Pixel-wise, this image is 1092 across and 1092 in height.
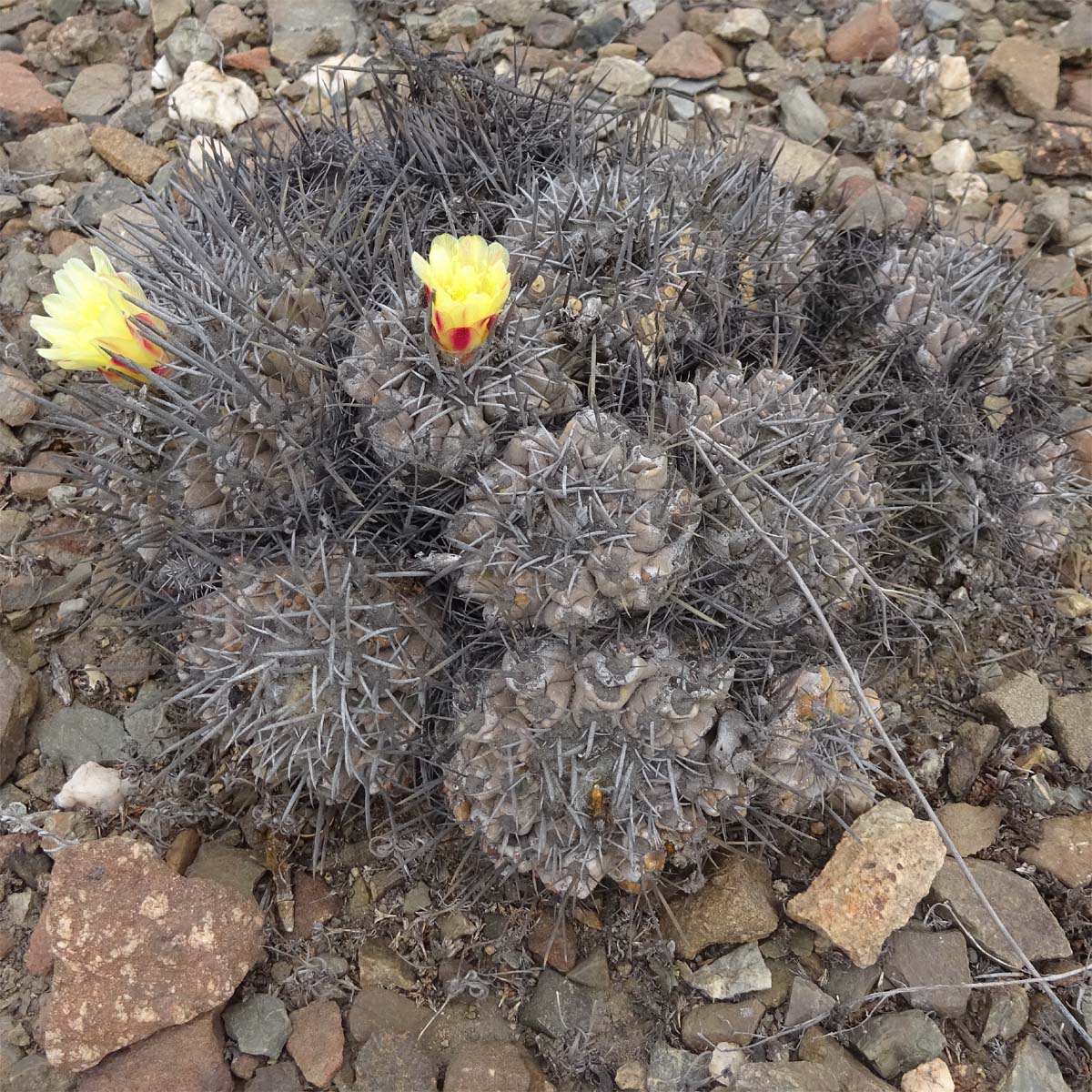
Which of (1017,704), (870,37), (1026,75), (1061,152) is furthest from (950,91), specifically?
(1017,704)

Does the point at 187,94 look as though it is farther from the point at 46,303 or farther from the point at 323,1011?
the point at 323,1011

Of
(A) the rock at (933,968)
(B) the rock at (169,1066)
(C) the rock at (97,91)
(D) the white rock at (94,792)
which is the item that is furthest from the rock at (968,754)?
(C) the rock at (97,91)

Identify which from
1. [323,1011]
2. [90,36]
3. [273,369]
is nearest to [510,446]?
[273,369]

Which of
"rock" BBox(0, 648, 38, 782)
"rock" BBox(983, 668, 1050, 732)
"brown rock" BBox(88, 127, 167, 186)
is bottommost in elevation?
"rock" BBox(983, 668, 1050, 732)

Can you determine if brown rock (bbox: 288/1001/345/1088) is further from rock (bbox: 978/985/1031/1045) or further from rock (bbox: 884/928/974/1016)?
rock (bbox: 978/985/1031/1045)

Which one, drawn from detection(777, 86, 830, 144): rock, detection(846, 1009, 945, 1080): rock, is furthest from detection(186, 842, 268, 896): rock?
detection(777, 86, 830, 144): rock

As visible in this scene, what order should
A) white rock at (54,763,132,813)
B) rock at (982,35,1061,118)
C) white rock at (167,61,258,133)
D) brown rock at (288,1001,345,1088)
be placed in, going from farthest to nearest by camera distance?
rock at (982,35,1061,118), white rock at (167,61,258,133), white rock at (54,763,132,813), brown rock at (288,1001,345,1088)
